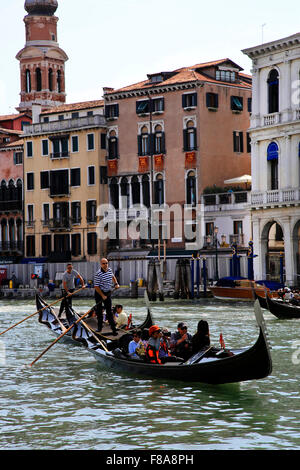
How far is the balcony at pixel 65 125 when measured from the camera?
43906 millimetres

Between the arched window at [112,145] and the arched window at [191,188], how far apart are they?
4.73 meters

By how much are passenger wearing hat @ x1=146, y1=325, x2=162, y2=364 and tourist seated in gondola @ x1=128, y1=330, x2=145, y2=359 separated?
52cm

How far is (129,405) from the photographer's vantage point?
1154 cm

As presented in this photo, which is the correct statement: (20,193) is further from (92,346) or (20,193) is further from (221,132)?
(92,346)

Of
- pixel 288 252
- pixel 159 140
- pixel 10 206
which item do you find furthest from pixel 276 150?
pixel 10 206

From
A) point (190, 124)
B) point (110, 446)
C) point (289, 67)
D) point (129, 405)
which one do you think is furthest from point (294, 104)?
point (110, 446)

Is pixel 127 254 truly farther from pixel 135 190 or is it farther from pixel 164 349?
pixel 164 349

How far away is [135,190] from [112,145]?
2.73m

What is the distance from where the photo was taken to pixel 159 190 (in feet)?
137

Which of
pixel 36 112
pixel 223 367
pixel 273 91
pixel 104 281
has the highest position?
pixel 36 112

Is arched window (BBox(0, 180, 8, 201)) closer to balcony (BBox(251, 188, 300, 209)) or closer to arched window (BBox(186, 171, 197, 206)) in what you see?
arched window (BBox(186, 171, 197, 206))

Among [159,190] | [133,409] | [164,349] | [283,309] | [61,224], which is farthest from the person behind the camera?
[61,224]

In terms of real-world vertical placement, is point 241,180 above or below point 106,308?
above

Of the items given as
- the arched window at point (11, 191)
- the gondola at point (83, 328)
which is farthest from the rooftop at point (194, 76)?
the gondola at point (83, 328)
